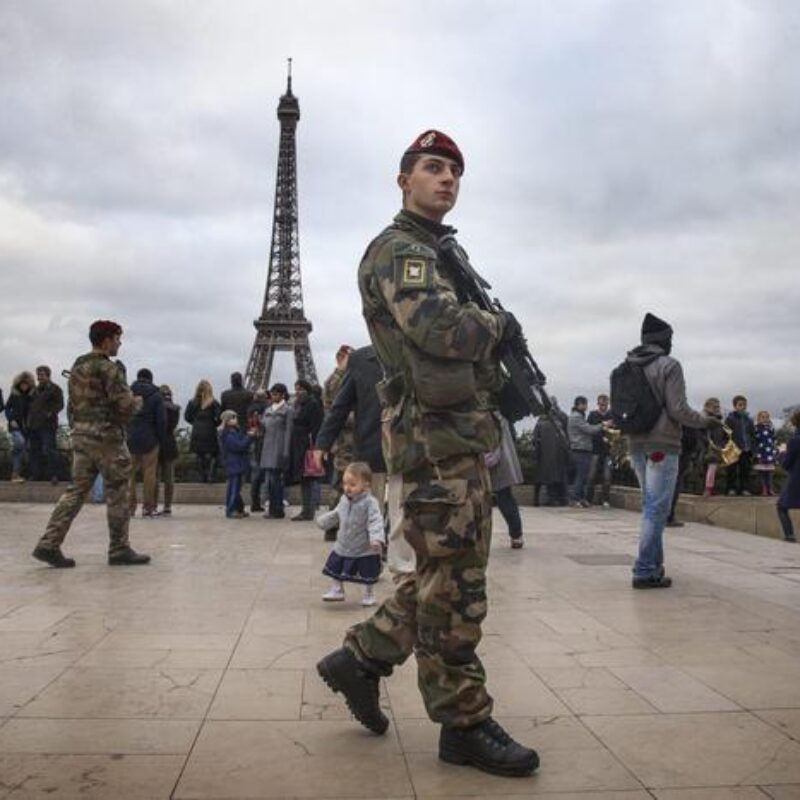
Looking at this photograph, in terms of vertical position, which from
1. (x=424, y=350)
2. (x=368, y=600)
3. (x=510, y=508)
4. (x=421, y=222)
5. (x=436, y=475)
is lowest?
(x=368, y=600)

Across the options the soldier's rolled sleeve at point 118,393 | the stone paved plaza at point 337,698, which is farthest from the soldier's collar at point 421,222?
the soldier's rolled sleeve at point 118,393

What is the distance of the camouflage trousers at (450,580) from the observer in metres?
3.08

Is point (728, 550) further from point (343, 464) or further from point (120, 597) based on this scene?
point (120, 597)

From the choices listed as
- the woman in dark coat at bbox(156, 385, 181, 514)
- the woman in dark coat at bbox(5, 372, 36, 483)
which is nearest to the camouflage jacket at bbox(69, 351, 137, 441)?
the woman in dark coat at bbox(156, 385, 181, 514)

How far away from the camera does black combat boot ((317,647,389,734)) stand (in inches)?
129

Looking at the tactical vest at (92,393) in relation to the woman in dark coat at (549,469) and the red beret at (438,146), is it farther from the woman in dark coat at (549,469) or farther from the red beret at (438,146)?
the woman in dark coat at (549,469)

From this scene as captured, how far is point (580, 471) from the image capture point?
1572cm

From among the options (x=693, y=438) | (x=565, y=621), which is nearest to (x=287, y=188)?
(x=693, y=438)

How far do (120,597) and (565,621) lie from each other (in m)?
2.78

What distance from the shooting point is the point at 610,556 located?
8.74 metres

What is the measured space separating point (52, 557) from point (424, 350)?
5425 mm

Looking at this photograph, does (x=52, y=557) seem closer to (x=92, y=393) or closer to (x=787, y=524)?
(x=92, y=393)

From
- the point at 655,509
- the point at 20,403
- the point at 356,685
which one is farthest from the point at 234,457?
the point at 356,685

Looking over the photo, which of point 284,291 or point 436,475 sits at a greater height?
point 284,291
